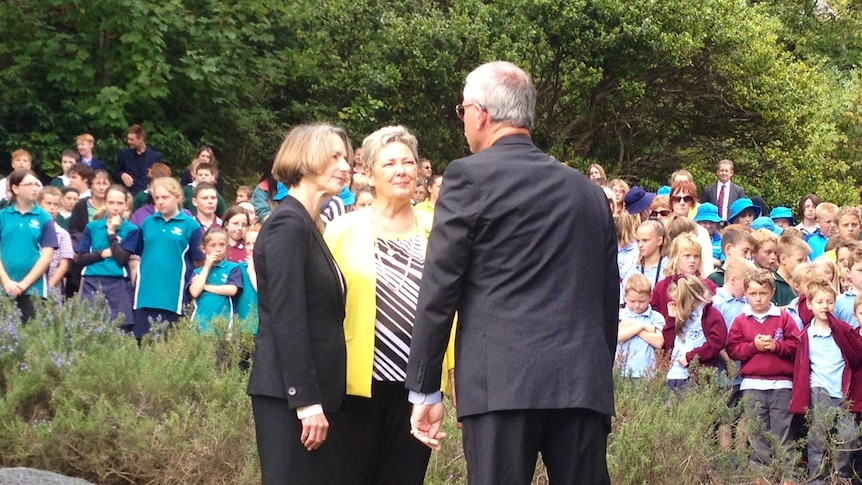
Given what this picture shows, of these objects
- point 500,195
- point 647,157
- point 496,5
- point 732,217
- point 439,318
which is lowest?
point 439,318

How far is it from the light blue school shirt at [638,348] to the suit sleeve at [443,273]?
3.67 m

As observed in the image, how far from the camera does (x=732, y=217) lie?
522 inches

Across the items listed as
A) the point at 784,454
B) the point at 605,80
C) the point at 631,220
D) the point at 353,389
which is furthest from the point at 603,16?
the point at 353,389

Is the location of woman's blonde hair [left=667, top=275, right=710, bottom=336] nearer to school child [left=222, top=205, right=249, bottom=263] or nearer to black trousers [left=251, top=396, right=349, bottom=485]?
school child [left=222, top=205, right=249, bottom=263]

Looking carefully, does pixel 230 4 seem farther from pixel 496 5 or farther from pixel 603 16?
pixel 603 16

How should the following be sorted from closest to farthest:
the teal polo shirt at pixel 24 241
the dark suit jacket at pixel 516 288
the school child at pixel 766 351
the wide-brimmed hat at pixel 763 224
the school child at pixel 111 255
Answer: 1. the dark suit jacket at pixel 516 288
2. the school child at pixel 766 351
3. the school child at pixel 111 255
4. the teal polo shirt at pixel 24 241
5. the wide-brimmed hat at pixel 763 224

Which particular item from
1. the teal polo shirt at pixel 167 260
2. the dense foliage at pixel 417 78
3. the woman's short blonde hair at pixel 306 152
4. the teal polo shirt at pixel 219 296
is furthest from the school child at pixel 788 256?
the dense foliage at pixel 417 78

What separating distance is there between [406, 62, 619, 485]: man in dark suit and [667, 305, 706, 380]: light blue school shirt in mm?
3814

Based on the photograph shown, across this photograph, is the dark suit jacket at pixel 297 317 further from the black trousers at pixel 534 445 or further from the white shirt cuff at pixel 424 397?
the black trousers at pixel 534 445

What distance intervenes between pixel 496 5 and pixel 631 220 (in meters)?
10.8

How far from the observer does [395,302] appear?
4836mm

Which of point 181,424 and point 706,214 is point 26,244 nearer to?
point 181,424

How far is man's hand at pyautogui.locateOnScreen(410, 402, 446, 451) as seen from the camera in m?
4.28

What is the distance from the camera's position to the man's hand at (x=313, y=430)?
175 inches
